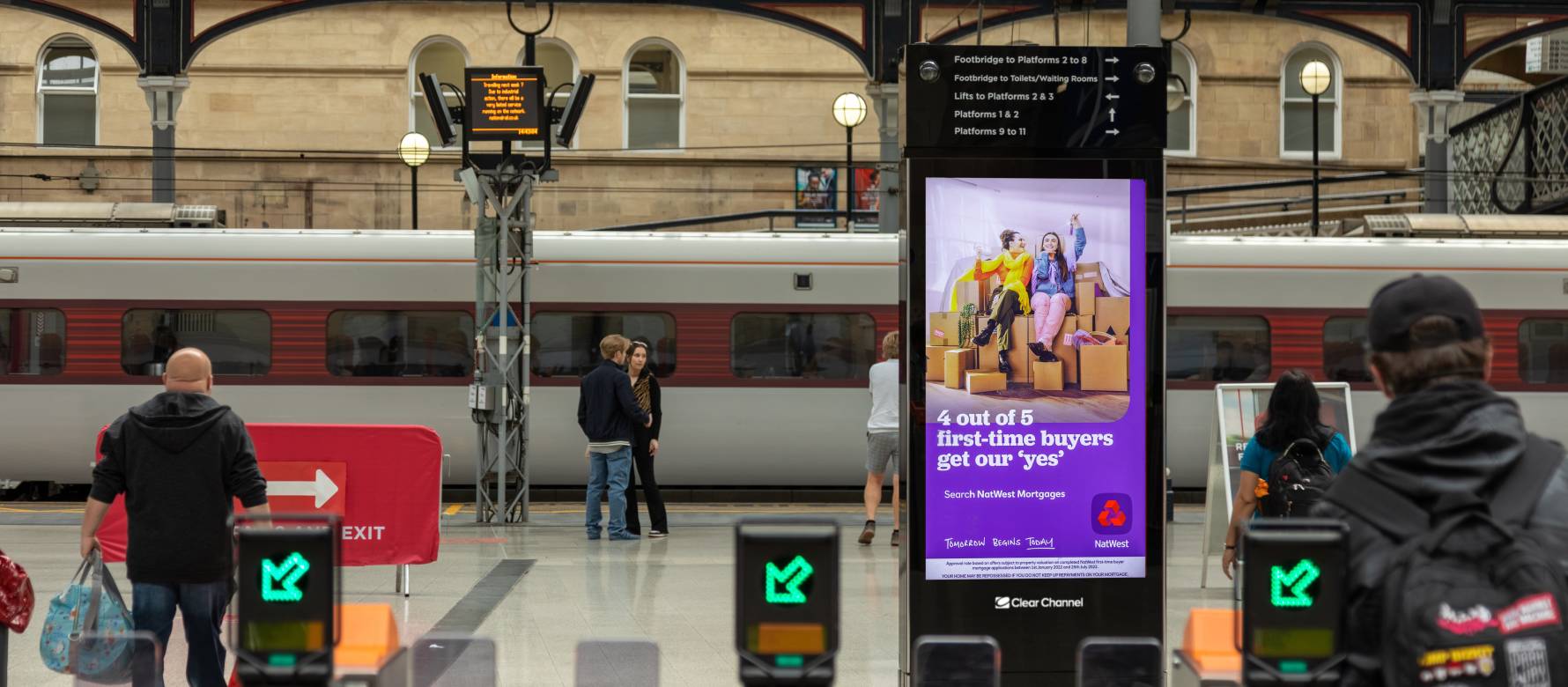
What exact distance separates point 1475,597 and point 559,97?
87.2 ft

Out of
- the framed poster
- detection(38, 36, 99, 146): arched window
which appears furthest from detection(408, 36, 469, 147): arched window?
the framed poster

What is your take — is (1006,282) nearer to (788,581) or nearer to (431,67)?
(788,581)

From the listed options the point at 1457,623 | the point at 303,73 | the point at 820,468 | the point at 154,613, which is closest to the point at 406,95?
the point at 303,73

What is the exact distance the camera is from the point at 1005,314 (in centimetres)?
651

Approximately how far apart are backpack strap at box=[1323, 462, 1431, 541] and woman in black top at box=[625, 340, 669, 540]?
35.5 ft

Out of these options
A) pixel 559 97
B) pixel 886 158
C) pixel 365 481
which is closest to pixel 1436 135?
pixel 886 158

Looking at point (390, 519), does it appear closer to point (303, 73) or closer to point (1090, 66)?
point (1090, 66)

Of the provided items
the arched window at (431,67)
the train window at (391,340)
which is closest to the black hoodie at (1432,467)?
the train window at (391,340)

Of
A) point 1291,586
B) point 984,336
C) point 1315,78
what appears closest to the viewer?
point 1291,586

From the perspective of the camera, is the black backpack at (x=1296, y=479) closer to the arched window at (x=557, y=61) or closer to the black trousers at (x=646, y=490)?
the black trousers at (x=646, y=490)

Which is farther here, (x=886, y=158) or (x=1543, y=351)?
(x=886, y=158)

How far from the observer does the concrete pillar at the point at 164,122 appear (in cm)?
2097

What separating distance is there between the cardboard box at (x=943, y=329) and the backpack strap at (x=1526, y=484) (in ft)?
11.7

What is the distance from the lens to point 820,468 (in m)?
17.0
